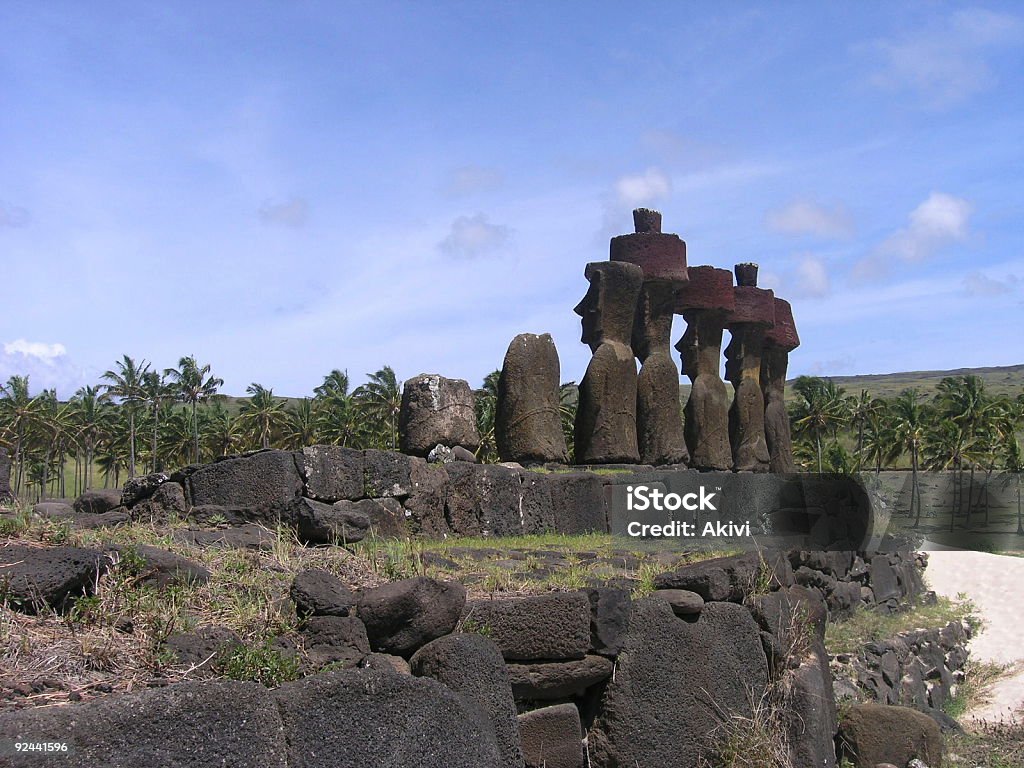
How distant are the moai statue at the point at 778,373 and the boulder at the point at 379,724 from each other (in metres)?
19.4

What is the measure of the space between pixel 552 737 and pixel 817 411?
53.6 metres

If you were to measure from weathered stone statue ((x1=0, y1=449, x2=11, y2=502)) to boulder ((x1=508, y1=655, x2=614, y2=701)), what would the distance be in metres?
3.55

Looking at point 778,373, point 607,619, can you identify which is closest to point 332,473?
point 607,619

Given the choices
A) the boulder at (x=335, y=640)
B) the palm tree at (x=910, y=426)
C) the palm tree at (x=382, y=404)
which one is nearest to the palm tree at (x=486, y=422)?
the palm tree at (x=382, y=404)

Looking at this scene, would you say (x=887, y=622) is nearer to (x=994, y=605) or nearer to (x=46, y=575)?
(x=994, y=605)

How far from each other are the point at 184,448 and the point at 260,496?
45.7 meters

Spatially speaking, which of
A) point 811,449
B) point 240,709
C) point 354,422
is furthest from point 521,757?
point 811,449

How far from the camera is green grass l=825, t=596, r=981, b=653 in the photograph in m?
11.6

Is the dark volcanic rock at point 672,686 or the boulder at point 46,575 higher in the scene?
the boulder at point 46,575

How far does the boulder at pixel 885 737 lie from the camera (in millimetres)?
8141

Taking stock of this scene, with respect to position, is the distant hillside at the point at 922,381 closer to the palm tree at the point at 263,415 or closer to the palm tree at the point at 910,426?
the palm tree at the point at 910,426

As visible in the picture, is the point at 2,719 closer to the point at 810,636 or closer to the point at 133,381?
the point at 810,636

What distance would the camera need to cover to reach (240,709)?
364cm

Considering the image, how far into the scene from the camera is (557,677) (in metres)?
5.76
